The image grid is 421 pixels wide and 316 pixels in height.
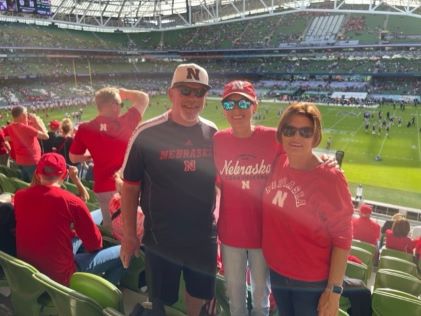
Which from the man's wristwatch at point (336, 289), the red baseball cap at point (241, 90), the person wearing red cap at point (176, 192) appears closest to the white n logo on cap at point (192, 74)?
the person wearing red cap at point (176, 192)

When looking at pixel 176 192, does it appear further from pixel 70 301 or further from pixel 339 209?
pixel 339 209

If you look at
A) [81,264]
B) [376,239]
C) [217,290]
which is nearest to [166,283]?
[217,290]

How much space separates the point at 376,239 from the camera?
20.2 ft

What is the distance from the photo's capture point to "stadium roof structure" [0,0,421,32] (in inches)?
2327

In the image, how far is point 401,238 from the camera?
18.9 ft

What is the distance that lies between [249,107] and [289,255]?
985mm

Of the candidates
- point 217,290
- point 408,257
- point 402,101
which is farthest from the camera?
point 402,101

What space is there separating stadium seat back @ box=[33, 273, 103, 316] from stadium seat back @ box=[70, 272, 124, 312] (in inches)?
4.8

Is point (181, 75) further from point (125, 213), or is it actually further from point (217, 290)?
point (217, 290)

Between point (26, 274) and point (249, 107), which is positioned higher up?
point (249, 107)

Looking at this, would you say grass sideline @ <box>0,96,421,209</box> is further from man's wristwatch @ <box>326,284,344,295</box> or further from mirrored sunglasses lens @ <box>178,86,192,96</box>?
mirrored sunglasses lens @ <box>178,86,192,96</box>

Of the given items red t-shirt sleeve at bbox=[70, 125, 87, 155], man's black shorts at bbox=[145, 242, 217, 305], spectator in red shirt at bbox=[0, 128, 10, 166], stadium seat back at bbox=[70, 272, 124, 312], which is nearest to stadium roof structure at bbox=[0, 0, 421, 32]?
spectator in red shirt at bbox=[0, 128, 10, 166]

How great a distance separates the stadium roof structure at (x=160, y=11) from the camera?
59.1 m

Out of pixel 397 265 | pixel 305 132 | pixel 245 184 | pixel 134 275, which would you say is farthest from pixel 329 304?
pixel 397 265
